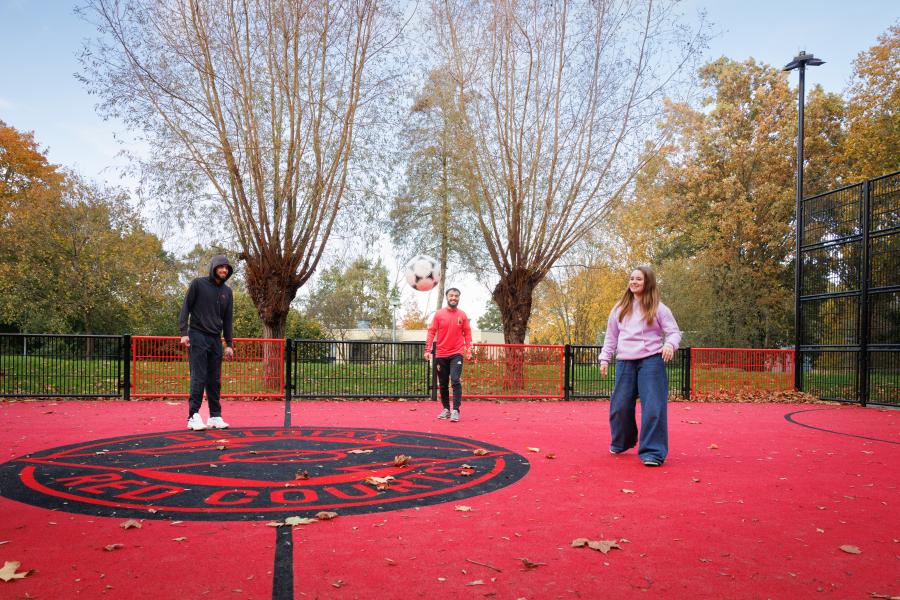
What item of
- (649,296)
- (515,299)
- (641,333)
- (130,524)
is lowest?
(130,524)

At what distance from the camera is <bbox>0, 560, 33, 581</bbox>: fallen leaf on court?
10.4 ft

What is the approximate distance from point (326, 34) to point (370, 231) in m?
4.67

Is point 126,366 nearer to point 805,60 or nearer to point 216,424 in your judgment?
point 216,424

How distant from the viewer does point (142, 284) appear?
3161 centimetres

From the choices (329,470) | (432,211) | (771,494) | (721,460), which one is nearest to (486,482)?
(329,470)

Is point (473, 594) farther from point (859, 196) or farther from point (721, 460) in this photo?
point (859, 196)

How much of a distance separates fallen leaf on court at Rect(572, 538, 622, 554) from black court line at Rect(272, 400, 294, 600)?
64.0 inches

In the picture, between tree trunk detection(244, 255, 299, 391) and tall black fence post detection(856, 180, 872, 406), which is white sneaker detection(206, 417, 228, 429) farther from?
tall black fence post detection(856, 180, 872, 406)

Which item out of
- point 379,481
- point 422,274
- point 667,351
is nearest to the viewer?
point 379,481

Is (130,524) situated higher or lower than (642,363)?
lower

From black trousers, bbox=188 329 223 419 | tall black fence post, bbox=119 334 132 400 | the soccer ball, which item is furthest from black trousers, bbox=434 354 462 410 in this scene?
tall black fence post, bbox=119 334 132 400

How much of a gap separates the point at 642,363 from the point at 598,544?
328 cm

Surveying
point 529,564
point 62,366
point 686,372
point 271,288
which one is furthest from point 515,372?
point 529,564

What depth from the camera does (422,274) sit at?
611 inches
